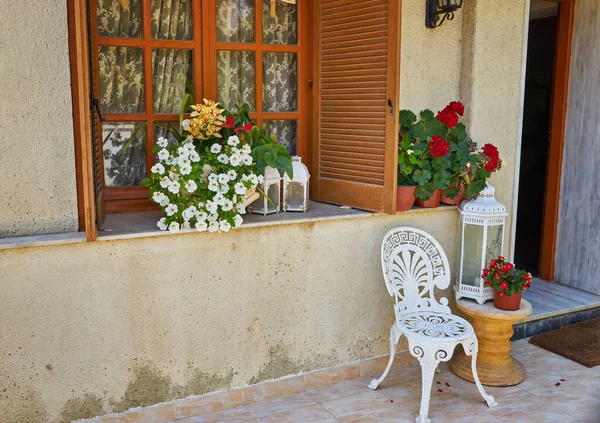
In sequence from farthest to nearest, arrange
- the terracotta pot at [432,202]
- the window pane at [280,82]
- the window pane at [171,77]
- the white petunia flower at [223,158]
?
the window pane at [280,82] < the terracotta pot at [432,202] < the window pane at [171,77] < the white petunia flower at [223,158]

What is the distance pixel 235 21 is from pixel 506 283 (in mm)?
2379

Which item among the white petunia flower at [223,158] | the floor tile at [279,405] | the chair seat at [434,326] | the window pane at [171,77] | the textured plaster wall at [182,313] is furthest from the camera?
the window pane at [171,77]

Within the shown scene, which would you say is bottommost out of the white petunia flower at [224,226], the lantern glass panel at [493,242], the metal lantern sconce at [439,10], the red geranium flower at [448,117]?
the lantern glass panel at [493,242]

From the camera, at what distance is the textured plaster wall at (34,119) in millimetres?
2826

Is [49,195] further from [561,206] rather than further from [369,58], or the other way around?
[561,206]

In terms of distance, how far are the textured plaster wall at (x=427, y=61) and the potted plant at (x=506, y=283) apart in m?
1.18

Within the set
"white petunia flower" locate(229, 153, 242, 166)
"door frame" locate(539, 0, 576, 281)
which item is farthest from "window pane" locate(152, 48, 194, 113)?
"door frame" locate(539, 0, 576, 281)

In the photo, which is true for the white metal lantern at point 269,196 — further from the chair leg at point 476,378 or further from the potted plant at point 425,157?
the chair leg at point 476,378

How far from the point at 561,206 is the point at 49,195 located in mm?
4218

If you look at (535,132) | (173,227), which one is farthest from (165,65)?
(535,132)

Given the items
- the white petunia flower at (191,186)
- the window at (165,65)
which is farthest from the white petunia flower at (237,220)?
the window at (165,65)

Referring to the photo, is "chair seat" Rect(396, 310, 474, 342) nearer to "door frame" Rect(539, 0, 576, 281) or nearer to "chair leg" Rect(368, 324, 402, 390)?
"chair leg" Rect(368, 324, 402, 390)

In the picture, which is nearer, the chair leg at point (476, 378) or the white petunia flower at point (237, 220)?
the white petunia flower at point (237, 220)

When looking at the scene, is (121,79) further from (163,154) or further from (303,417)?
(303,417)
